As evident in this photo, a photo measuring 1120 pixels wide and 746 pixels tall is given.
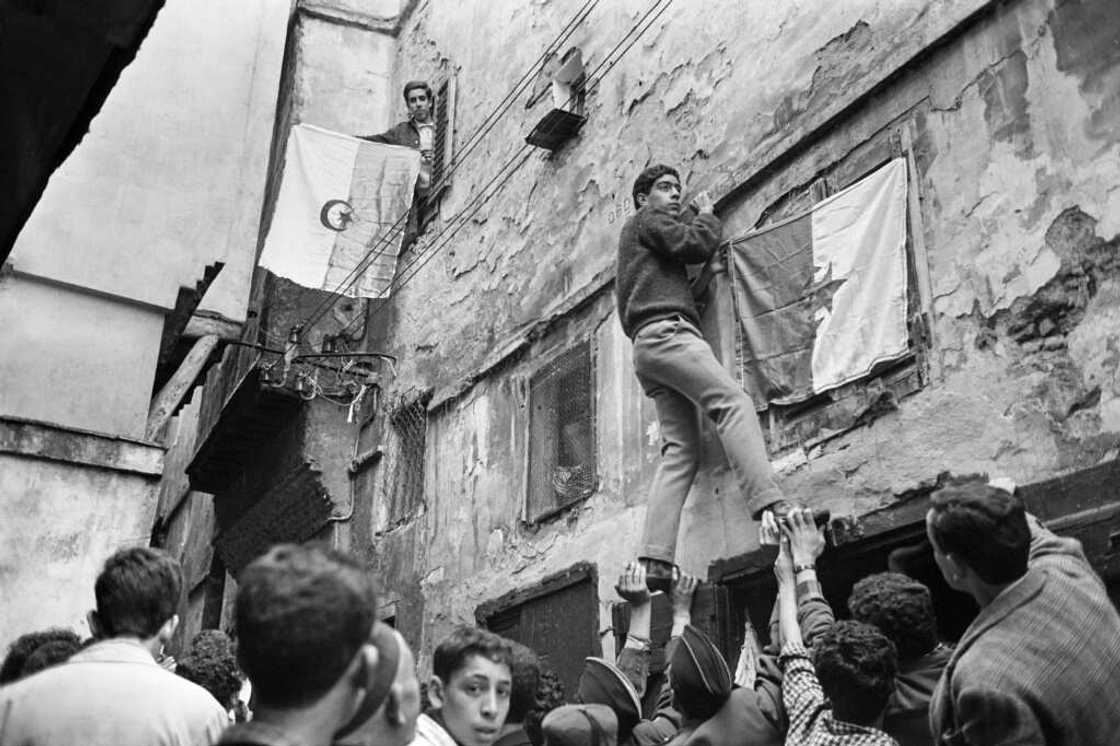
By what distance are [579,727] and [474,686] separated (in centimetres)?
36

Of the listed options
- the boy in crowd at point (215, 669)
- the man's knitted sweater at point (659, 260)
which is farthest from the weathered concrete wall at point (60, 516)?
the boy in crowd at point (215, 669)

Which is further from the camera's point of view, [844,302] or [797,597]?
[844,302]

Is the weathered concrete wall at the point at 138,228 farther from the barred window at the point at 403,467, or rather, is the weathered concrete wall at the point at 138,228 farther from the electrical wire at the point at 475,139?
the barred window at the point at 403,467

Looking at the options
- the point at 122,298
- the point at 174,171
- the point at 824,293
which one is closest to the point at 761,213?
the point at 824,293

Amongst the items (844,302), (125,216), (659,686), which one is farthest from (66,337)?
(844,302)

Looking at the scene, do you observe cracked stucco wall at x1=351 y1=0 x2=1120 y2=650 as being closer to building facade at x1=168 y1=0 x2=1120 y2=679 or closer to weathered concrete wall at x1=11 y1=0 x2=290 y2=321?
building facade at x1=168 y1=0 x2=1120 y2=679

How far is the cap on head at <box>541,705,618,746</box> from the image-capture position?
3369 millimetres

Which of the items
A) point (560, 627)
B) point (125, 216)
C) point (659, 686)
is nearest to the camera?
point (659, 686)

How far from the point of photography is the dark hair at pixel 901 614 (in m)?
3.25

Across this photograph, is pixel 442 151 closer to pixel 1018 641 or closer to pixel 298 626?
pixel 1018 641

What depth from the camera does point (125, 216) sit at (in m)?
11.0

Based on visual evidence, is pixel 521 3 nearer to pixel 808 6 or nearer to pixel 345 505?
pixel 808 6

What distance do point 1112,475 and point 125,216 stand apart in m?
9.71

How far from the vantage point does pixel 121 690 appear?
8.61ft
